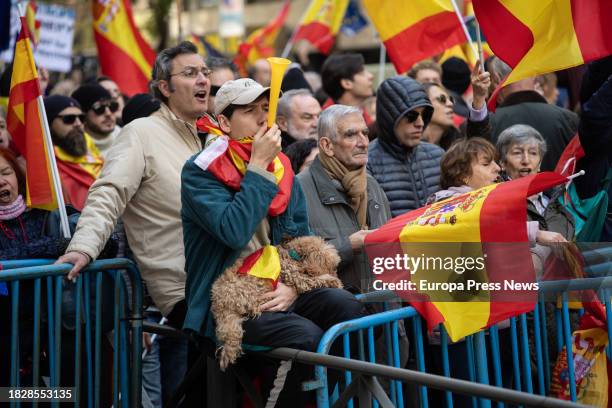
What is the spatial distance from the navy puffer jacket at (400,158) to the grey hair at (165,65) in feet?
4.51

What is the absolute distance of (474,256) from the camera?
4508 mm

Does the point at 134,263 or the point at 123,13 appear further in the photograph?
the point at 123,13

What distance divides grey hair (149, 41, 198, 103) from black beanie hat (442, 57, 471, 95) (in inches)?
153

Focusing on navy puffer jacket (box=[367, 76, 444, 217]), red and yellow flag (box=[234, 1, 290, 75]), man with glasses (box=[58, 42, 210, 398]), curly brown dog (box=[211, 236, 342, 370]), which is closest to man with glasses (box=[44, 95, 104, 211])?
man with glasses (box=[58, 42, 210, 398])

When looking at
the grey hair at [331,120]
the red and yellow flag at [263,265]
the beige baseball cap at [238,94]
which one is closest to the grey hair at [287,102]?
the grey hair at [331,120]

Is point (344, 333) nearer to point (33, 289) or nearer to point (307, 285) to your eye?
point (307, 285)

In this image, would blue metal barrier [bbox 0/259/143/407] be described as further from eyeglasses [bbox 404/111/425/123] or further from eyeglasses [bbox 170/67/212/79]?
eyeglasses [bbox 404/111/425/123]

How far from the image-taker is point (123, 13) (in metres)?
10.6

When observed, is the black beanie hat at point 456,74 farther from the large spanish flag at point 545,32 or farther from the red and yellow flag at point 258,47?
the red and yellow flag at point 258,47

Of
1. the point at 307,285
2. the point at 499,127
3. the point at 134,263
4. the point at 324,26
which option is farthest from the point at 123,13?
the point at 307,285

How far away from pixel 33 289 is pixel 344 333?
5.58 ft

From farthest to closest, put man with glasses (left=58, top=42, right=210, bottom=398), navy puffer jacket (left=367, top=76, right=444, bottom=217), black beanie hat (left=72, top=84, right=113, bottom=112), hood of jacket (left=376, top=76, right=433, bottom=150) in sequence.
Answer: black beanie hat (left=72, top=84, right=113, bottom=112) → hood of jacket (left=376, top=76, right=433, bottom=150) → navy puffer jacket (left=367, top=76, right=444, bottom=217) → man with glasses (left=58, top=42, right=210, bottom=398)

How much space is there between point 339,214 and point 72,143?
9.38ft

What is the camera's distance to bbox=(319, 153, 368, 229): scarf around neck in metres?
5.60
